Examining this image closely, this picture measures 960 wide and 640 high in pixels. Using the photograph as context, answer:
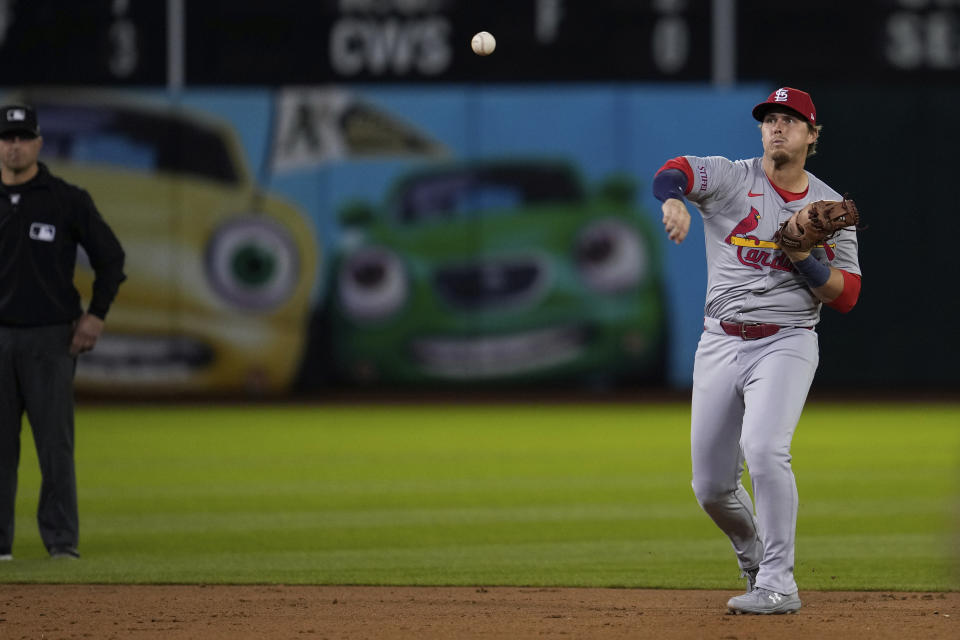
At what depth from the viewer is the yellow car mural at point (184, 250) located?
1831 centimetres

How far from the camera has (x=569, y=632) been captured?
5.27 meters

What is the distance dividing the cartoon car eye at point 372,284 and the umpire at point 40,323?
1130cm

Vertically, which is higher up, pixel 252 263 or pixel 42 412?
pixel 42 412

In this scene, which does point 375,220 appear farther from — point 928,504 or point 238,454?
point 928,504

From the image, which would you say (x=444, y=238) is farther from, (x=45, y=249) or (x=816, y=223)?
(x=816, y=223)

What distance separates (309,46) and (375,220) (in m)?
2.32

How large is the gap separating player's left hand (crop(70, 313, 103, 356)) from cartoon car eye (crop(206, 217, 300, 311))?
11382mm

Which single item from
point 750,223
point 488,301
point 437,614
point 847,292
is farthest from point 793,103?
point 488,301

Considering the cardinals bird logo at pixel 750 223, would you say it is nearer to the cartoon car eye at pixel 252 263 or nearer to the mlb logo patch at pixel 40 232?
the mlb logo patch at pixel 40 232

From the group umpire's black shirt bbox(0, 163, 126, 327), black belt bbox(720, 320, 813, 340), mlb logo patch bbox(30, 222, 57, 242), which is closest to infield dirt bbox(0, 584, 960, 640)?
black belt bbox(720, 320, 813, 340)

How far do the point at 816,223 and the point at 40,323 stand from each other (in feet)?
12.0

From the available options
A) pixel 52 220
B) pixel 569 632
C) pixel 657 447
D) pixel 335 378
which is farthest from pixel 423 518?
pixel 335 378

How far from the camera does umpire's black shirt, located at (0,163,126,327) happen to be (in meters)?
6.98

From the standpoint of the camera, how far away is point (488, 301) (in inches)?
728
